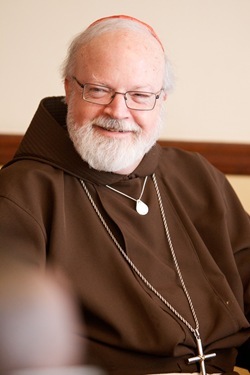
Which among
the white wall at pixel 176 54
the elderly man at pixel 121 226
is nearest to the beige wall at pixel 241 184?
the white wall at pixel 176 54

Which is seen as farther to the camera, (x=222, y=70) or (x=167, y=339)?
(x=222, y=70)

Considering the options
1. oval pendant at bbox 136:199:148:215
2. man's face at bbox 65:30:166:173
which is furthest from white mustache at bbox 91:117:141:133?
oval pendant at bbox 136:199:148:215

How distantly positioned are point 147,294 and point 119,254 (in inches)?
4.8

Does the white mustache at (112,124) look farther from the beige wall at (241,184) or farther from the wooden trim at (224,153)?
the beige wall at (241,184)

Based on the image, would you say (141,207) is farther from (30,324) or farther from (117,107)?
(30,324)

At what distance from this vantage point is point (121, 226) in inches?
66.2

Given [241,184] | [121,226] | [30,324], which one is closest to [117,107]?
[121,226]

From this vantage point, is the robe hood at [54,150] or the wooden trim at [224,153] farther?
the wooden trim at [224,153]

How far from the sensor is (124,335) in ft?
5.06

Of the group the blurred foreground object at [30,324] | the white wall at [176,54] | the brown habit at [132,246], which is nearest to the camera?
the blurred foreground object at [30,324]

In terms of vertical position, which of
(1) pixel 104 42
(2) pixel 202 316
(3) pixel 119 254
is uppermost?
(1) pixel 104 42

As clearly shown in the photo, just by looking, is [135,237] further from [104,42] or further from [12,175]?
[104,42]

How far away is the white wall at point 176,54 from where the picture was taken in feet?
7.32

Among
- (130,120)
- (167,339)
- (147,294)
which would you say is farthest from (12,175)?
(167,339)
